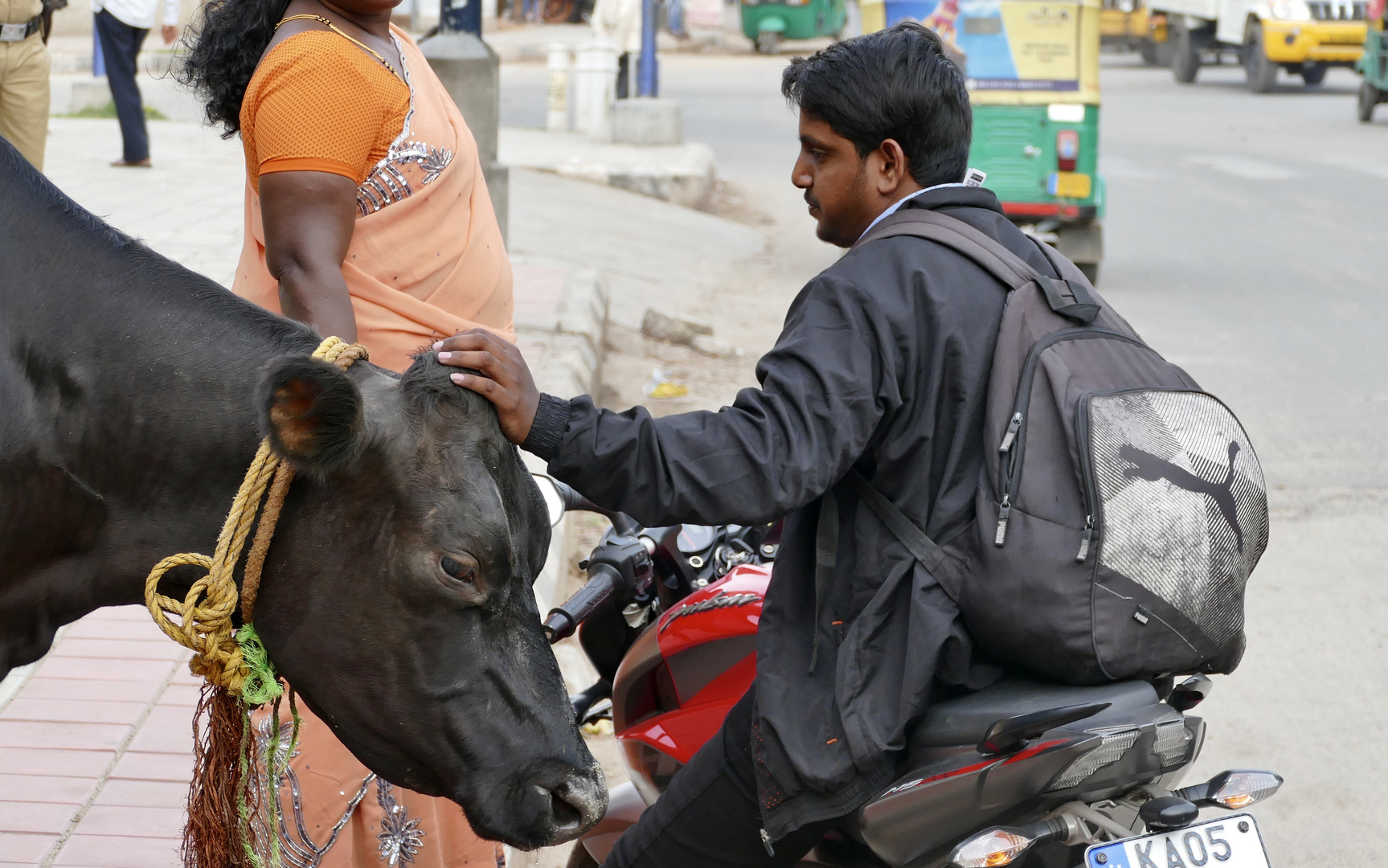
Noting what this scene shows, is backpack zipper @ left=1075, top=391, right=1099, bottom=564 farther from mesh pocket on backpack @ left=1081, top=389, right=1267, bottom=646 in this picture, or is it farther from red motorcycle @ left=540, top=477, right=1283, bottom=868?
red motorcycle @ left=540, top=477, right=1283, bottom=868

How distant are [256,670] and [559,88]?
51.8 ft

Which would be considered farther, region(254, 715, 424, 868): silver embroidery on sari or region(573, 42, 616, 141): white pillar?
region(573, 42, 616, 141): white pillar

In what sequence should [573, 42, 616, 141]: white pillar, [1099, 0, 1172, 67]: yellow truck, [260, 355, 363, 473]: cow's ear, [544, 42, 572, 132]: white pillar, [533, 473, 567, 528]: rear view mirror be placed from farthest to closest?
[1099, 0, 1172, 67]: yellow truck → [544, 42, 572, 132]: white pillar → [573, 42, 616, 141]: white pillar → [533, 473, 567, 528]: rear view mirror → [260, 355, 363, 473]: cow's ear

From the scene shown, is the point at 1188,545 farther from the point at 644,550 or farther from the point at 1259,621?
the point at 1259,621

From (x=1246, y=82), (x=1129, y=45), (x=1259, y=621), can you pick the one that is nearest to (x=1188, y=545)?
(x=1259, y=621)

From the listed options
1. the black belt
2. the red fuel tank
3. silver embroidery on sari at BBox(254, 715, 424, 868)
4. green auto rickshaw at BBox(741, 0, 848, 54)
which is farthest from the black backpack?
green auto rickshaw at BBox(741, 0, 848, 54)

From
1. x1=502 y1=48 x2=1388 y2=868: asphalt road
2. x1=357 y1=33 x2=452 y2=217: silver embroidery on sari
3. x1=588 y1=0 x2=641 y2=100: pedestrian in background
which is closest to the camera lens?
x1=357 y1=33 x2=452 y2=217: silver embroidery on sari

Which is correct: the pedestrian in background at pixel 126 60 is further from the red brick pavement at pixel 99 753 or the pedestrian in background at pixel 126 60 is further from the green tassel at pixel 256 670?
the green tassel at pixel 256 670

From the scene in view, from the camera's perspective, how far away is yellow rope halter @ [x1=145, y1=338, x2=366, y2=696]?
1.83 m

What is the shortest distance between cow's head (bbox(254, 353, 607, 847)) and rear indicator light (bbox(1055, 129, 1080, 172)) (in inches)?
337

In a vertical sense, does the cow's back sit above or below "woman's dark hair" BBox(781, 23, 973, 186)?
below

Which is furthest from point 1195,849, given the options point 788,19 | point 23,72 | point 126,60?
point 788,19

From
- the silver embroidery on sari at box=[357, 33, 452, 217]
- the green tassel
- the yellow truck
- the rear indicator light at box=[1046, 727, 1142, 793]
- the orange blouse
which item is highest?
the yellow truck

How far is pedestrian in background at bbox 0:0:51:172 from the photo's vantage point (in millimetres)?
6562
